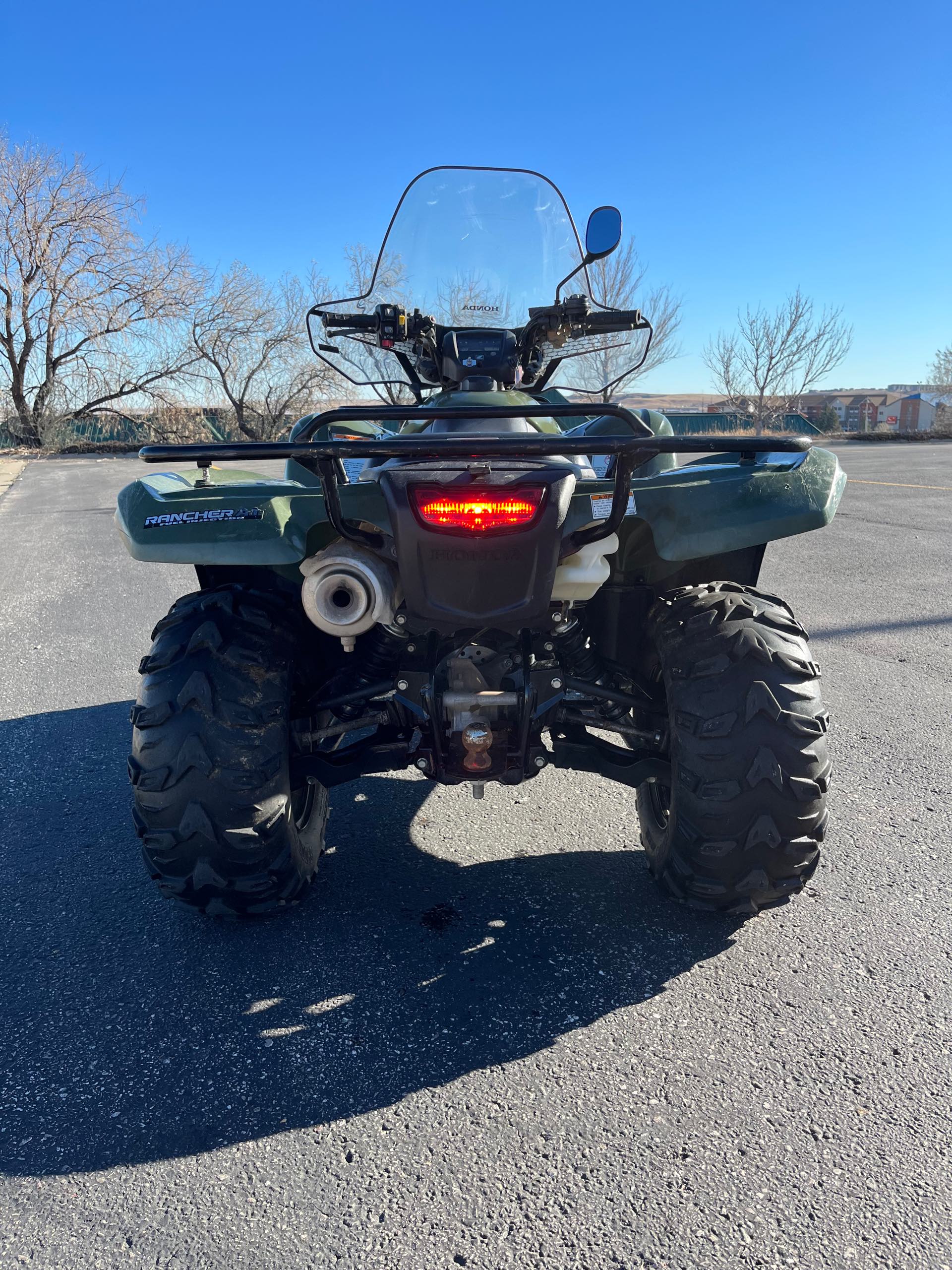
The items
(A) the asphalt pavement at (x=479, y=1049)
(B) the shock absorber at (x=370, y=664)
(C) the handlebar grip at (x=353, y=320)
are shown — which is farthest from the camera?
(C) the handlebar grip at (x=353, y=320)

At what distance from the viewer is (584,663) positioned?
2.68 metres

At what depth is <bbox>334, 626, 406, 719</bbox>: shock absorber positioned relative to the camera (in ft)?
8.03

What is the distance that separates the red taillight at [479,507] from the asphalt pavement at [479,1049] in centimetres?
121

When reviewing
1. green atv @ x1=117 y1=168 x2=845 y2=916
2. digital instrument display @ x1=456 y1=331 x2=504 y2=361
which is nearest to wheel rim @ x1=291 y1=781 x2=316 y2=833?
green atv @ x1=117 y1=168 x2=845 y2=916

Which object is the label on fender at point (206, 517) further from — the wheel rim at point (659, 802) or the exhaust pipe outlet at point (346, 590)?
the wheel rim at point (659, 802)

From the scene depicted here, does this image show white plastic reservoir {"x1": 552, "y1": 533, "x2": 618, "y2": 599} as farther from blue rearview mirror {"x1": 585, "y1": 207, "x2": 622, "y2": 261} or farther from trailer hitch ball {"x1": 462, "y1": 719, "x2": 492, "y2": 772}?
blue rearview mirror {"x1": 585, "y1": 207, "x2": 622, "y2": 261}

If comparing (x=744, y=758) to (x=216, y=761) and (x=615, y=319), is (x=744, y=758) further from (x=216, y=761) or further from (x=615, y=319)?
(x=615, y=319)

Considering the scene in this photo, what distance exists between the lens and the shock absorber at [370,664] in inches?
96.3

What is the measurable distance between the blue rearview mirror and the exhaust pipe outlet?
226 centimetres

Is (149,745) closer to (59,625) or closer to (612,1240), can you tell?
(612,1240)

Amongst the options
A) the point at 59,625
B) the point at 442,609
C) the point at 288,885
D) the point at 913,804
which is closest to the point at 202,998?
the point at 288,885

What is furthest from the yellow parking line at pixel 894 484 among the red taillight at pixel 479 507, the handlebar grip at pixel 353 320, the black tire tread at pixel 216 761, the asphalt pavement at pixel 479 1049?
the black tire tread at pixel 216 761

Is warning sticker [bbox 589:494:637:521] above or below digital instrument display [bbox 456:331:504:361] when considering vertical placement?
below

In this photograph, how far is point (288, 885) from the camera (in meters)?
2.34
